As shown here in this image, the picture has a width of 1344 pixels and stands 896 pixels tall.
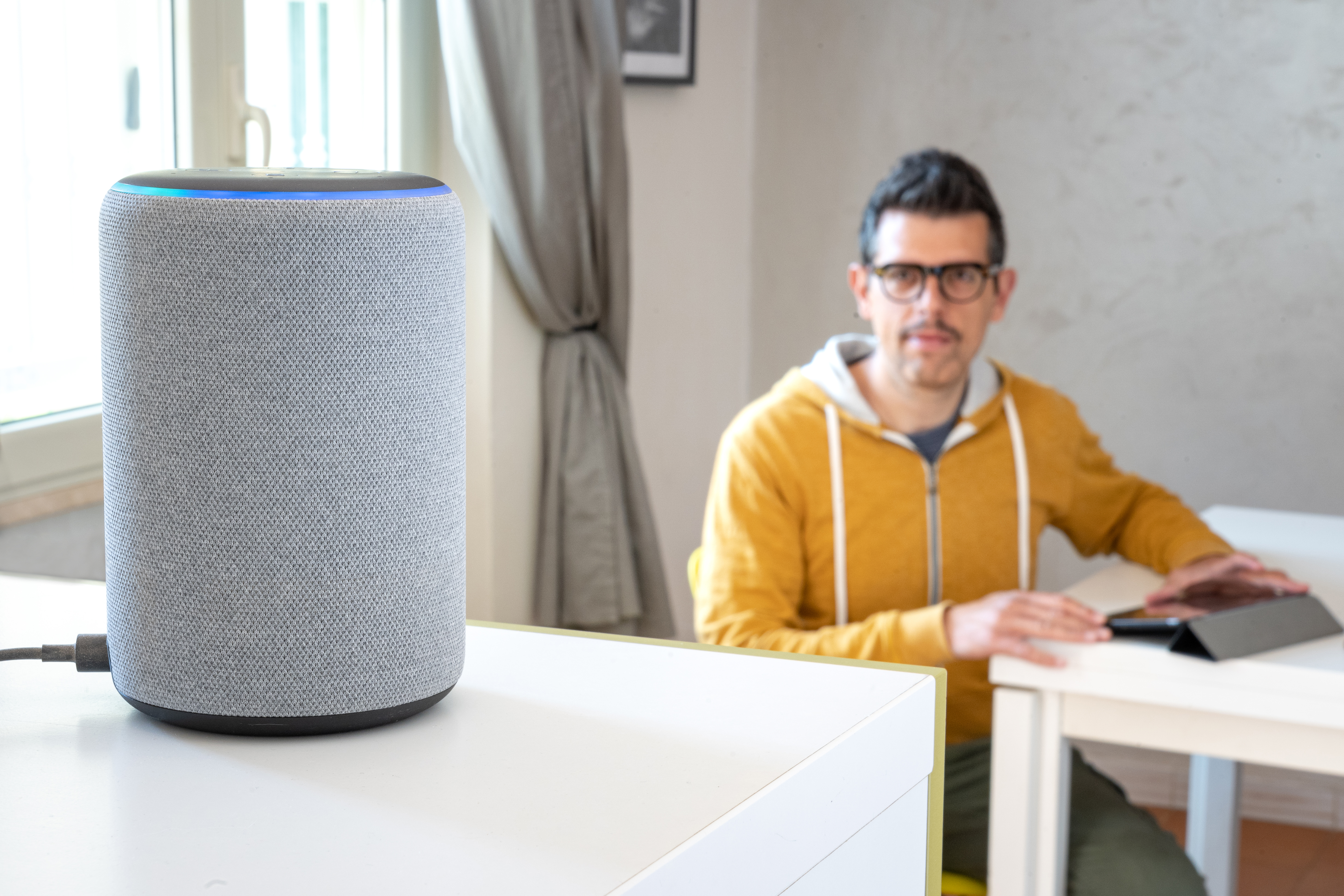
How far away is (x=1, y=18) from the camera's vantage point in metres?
1.64

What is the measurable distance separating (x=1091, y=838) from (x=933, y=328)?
2.18ft

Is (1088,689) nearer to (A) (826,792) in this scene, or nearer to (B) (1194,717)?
(B) (1194,717)

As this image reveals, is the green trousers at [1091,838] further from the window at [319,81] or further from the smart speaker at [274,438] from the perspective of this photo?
the window at [319,81]

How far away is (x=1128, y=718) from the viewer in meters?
1.43

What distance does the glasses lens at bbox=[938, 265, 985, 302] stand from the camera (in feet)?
6.11

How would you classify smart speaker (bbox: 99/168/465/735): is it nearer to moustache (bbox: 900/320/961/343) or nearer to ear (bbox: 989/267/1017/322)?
moustache (bbox: 900/320/961/343)

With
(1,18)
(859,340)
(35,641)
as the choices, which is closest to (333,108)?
(1,18)

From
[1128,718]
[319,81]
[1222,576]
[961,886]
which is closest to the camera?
[1128,718]

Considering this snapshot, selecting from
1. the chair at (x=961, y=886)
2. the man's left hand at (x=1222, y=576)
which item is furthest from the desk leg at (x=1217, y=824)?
the chair at (x=961, y=886)

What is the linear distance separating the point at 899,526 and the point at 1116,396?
4.27 feet

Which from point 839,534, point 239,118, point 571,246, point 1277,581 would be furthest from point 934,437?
point 239,118

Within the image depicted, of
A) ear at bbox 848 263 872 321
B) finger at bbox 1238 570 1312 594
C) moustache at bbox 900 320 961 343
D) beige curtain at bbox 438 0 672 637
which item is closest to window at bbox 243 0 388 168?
beige curtain at bbox 438 0 672 637

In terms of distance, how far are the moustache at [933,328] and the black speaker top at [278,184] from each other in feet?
4.37

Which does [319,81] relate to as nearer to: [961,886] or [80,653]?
[961,886]
